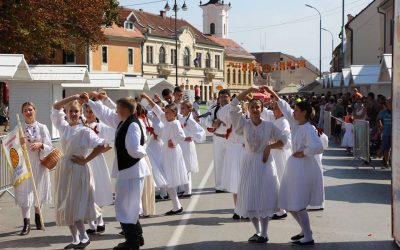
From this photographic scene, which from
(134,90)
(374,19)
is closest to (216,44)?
(374,19)

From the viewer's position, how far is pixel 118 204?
7.98 meters

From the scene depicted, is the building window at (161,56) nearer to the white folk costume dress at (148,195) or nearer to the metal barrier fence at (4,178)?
the metal barrier fence at (4,178)

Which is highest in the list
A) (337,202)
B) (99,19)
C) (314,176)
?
(99,19)

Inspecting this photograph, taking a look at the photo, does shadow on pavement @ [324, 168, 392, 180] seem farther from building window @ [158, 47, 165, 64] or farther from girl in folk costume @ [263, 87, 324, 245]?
building window @ [158, 47, 165, 64]

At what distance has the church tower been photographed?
12438 cm

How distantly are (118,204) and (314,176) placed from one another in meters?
2.55

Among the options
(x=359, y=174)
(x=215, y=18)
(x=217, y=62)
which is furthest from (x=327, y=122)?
(x=215, y=18)

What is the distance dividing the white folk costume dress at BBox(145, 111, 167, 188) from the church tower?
113462mm

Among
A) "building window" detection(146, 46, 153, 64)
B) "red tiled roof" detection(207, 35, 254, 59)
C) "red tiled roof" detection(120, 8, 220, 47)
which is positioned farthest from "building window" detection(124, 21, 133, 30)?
"red tiled roof" detection(207, 35, 254, 59)

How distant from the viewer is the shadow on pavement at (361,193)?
12.6 meters

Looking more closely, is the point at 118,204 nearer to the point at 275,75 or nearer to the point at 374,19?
the point at 374,19

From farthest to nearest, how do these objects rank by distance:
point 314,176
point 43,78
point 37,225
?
point 43,78
point 37,225
point 314,176

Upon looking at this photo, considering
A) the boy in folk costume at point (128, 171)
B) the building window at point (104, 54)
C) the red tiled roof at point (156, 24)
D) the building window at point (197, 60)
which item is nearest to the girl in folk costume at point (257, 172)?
the boy in folk costume at point (128, 171)

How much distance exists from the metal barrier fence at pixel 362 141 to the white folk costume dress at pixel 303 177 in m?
10.7
